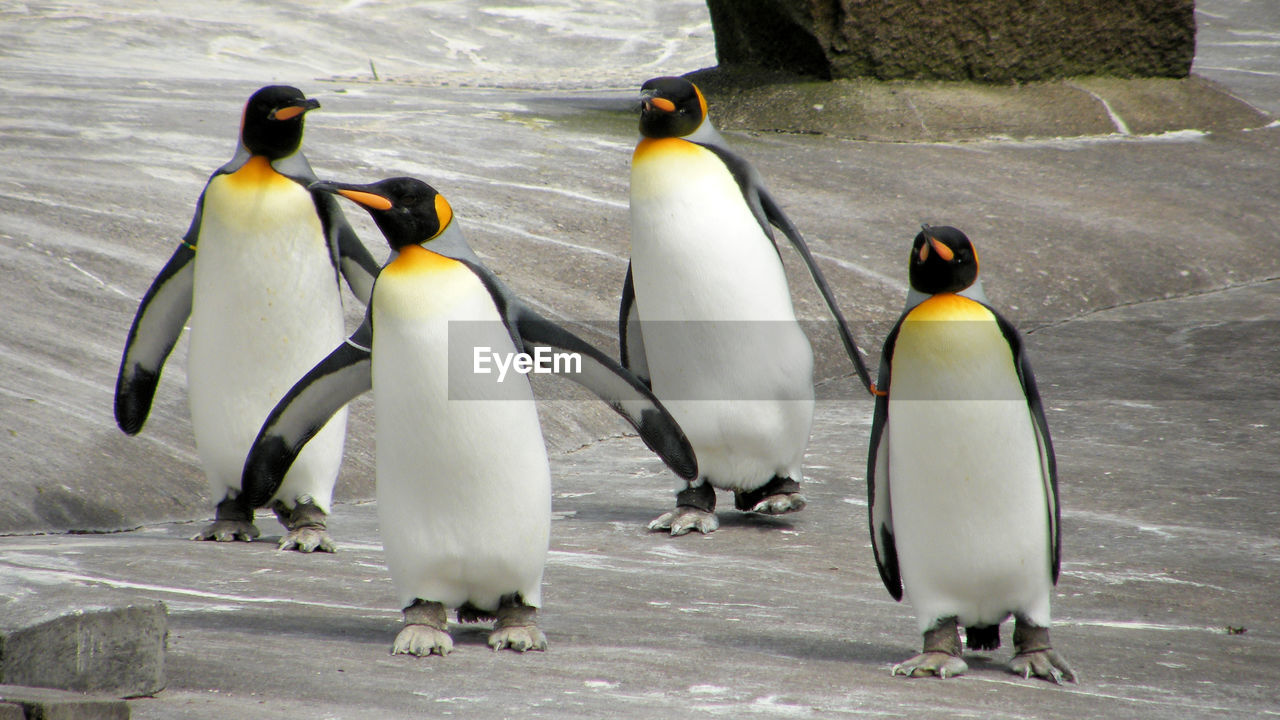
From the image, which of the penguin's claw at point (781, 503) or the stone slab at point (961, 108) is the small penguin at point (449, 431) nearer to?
the penguin's claw at point (781, 503)

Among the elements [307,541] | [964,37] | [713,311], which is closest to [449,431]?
[307,541]

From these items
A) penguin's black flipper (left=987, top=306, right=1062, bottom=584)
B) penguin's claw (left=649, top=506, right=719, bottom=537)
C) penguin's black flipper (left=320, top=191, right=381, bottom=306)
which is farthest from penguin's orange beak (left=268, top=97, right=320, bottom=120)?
penguin's black flipper (left=987, top=306, right=1062, bottom=584)

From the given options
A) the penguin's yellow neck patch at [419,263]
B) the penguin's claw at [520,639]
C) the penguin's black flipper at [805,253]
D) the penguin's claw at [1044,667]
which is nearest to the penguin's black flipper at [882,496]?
the penguin's claw at [1044,667]

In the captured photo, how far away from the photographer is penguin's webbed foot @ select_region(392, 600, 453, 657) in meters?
3.03

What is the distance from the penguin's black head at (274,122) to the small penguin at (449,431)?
1.19 meters

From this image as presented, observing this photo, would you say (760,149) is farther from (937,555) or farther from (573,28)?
(573,28)

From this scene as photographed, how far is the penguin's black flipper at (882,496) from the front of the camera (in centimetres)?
325

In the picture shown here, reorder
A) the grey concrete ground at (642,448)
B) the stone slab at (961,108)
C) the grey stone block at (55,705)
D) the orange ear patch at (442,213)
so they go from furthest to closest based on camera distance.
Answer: the stone slab at (961,108) → the orange ear patch at (442,213) → the grey concrete ground at (642,448) → the grey stone block at (55,705)

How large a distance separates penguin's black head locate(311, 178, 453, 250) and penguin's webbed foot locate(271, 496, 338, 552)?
4.83 feet

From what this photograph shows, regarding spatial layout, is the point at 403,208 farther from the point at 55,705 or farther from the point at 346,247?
the point at 346,247

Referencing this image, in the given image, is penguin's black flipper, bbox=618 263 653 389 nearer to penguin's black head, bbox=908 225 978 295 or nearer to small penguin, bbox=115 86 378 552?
small penguin, bbox=115 86 378 552

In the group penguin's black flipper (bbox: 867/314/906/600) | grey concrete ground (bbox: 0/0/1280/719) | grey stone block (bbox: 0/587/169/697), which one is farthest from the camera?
penguin's black flipper (bbox: 867/314/906/600)

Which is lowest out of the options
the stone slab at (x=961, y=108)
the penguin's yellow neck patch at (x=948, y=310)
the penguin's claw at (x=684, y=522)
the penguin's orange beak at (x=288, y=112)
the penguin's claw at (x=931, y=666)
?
the penguin's claw at (x=684, y=522)

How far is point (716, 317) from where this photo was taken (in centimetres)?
464
